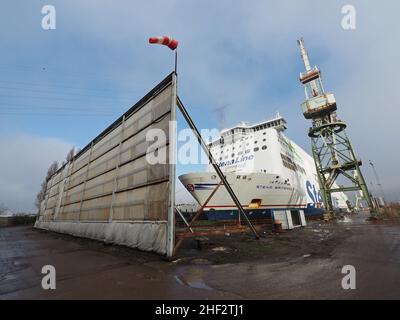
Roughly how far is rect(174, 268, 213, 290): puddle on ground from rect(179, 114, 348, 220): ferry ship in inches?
386

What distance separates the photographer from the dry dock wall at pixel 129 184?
25.1 ft

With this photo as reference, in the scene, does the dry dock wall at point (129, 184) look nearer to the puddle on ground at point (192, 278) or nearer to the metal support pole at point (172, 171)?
the metal support pole at point (172, 171)

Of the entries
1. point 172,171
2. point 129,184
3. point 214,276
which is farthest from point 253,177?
point 214,276

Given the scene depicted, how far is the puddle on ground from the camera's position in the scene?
→ 4113mm

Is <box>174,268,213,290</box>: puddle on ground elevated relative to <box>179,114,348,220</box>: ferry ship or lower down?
lower down

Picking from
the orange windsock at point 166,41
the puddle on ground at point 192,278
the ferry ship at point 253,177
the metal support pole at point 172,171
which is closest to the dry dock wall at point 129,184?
the metal support pole at point 172,171

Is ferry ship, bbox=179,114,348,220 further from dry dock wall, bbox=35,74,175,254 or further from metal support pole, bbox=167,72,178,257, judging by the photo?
metal support pole, bbox=167,72,178,257

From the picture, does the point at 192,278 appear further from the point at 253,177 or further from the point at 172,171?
the point at 253,177

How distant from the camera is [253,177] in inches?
748

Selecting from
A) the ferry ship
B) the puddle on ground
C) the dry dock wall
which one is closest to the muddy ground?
the puddle on ground

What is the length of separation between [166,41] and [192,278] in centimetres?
706

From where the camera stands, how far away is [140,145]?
9562 mm

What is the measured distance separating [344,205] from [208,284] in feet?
239
